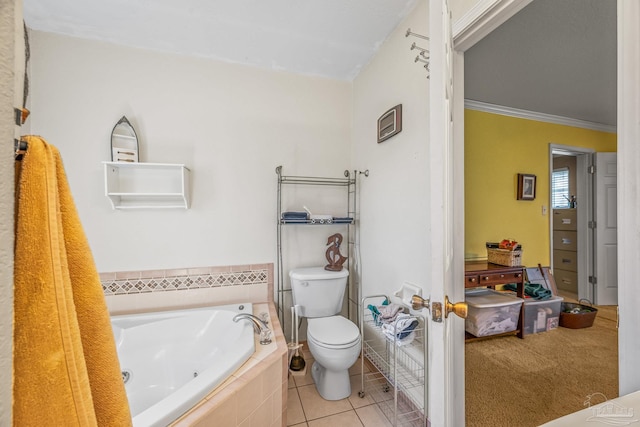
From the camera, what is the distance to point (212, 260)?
2.21 meters

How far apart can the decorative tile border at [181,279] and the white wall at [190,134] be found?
67 millimetres

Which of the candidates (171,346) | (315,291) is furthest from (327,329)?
(171,346)

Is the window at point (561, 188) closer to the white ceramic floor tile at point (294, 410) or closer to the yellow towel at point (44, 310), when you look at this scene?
the white ceramic floor tile at point (294, 410)

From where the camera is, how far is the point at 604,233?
11.0 ft

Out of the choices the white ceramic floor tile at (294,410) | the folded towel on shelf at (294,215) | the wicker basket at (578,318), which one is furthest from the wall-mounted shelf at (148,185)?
the wicker basket at (578,318)

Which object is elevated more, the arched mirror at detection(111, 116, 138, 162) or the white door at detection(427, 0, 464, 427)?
the arched mirror at detection(111, 116, 138, 162)

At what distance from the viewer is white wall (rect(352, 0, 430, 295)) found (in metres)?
1.54

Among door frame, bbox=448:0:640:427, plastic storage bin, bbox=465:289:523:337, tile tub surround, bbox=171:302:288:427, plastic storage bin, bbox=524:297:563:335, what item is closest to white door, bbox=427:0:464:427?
door frame, bbox=448:0:640:427

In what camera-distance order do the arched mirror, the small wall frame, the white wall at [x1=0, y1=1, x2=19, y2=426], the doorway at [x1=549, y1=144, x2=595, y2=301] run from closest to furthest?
the white wall at [x1=0, y1=1, x2=19, y2=426]
the small wall frame
the arched mirror
the doorway at [x1=549, y1=144, x2=595, y2=301]

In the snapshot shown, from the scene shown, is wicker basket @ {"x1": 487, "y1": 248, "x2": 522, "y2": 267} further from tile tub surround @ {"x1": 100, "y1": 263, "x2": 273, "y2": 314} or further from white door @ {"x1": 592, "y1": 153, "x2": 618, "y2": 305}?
tile tub surround @ {"x1": 100, "y1": 263, "x2": 273, "y2": 314}

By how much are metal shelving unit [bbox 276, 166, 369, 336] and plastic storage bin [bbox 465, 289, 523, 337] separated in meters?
1.08

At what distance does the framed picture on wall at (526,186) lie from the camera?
3023mm

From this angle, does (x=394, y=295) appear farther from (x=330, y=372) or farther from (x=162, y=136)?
(x=162, y=136)

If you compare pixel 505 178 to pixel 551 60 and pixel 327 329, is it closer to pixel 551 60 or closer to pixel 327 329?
pixel 551 60
